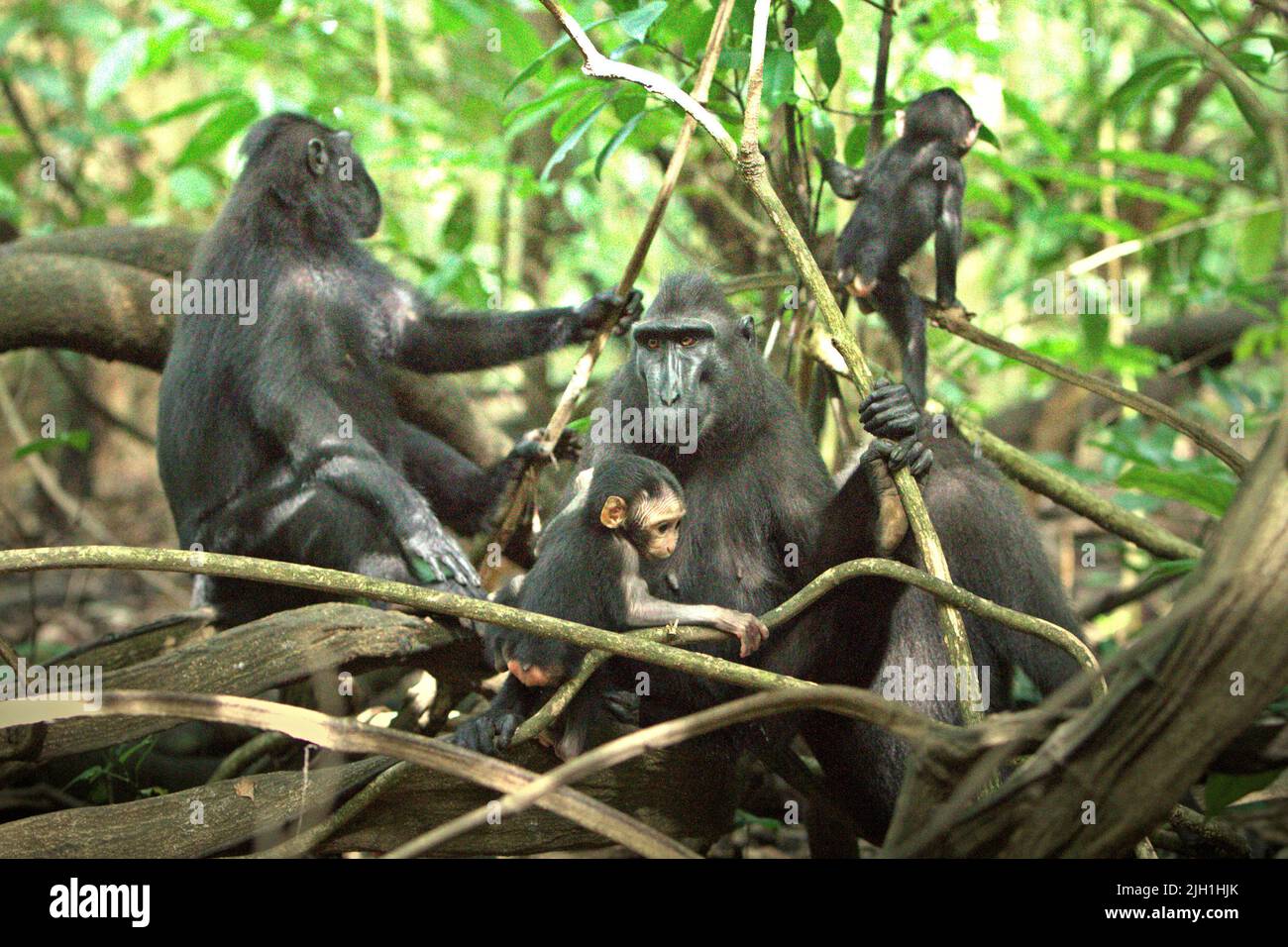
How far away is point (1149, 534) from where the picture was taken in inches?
244

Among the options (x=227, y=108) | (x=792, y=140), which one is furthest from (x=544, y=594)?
(x=227, y=108)

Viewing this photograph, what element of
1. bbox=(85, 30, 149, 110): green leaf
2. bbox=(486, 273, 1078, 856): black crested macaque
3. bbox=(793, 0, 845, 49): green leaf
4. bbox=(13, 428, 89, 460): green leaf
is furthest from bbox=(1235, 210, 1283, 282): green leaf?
bbox=(13, 428, 89, 460): green leaf

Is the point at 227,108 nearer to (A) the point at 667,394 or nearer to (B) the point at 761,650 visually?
(A) the point at 667,394

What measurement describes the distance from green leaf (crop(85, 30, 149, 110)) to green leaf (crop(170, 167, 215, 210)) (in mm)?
759

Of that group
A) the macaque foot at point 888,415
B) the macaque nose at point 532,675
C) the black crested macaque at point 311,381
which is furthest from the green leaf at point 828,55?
the macaque nose at point 532,675

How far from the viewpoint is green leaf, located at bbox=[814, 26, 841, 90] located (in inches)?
202

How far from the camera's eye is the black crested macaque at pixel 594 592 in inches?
170

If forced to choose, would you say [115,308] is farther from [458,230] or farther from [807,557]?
[807,557]

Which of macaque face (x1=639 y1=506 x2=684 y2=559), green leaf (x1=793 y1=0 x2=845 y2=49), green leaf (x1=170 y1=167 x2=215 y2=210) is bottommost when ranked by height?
macaque face (x1=639 y1=506 x2=684 y2=559)

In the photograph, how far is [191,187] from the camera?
8180 millimetres

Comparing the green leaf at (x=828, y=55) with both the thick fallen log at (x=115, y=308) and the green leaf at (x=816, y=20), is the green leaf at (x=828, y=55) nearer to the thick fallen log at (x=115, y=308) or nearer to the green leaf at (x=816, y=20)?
the green leaf at (x=816, y=20)

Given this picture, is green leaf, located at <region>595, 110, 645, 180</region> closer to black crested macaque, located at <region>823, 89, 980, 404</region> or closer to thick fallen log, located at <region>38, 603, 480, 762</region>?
black crested macaque, located at <region>823, 89, 980, 404</region>

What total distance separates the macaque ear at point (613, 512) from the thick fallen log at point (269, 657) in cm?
119
